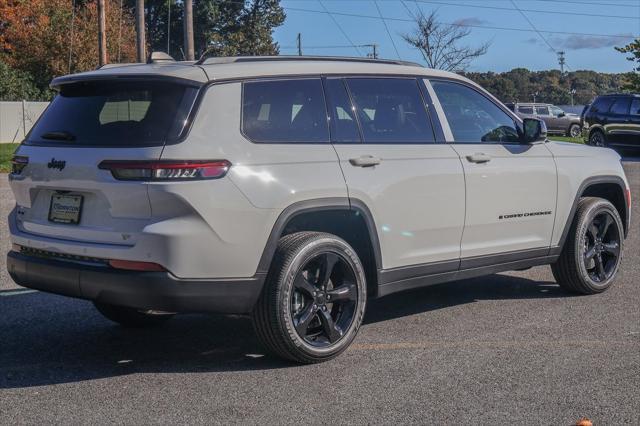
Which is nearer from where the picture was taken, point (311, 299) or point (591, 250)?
point (311, 299)

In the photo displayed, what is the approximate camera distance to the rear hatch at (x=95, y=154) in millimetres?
4891

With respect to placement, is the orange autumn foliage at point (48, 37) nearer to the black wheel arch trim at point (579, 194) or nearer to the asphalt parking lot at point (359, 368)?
the black wheel arch trim at point (579, 194)

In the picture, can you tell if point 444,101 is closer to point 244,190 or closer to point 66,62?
point 244,190

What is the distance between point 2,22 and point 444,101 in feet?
158

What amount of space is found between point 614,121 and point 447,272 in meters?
23.0

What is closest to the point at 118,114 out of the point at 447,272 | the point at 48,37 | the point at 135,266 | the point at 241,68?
the point at 241,68

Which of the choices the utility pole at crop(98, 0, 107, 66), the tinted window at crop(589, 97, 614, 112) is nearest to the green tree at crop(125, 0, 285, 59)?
the utility pole at crop(98, 0, 107, 66)

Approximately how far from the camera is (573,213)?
24.0ft

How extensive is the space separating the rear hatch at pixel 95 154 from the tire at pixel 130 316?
0.95 m

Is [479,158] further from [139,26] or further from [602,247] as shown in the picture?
[139,26]

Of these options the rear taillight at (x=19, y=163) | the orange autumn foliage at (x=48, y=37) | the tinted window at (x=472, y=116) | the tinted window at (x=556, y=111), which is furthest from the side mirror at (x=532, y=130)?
the tinted window at (x=556, y=111)

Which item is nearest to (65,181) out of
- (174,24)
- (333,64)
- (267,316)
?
(267,316)

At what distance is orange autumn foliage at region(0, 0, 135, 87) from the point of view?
4678cm

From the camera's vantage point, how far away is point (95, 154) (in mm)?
5020
